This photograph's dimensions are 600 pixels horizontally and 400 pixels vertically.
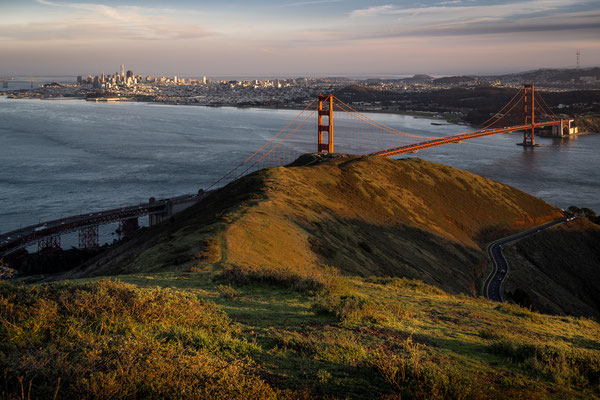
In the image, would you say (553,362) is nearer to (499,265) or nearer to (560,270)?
(499,265)

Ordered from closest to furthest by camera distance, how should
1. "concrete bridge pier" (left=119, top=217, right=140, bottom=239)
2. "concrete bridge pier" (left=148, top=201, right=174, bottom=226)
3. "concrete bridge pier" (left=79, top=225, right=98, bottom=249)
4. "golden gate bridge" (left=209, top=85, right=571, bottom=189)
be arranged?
"concrete bridge pier" (left=79, top=225, right=98, bottom=249)
"concrete bridge pier" (left=119, top=217, right=140, bottom=239)
"concrete bridge pier" (left=148, top=201, right=174, bottom=226)
"golden gate bridge" (left=209, top=85, right=571, bottom=189)

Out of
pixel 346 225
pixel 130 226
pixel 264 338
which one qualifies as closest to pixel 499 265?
pixel 346 225

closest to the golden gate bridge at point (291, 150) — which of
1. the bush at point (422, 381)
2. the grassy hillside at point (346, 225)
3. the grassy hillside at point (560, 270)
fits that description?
the grassy hillside at point (346, 225)

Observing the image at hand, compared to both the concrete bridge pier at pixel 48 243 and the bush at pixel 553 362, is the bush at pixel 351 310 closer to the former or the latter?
the bush at pixel 553 362

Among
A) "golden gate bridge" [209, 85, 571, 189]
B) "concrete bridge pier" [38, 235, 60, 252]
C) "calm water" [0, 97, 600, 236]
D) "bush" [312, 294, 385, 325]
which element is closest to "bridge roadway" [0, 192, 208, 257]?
"concrete bridge pier" [38, 235, 60, 252]

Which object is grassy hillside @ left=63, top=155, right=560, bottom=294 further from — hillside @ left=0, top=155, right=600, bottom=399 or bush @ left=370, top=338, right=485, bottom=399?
bush @ left=370, top=338, right=485, bottom=399
